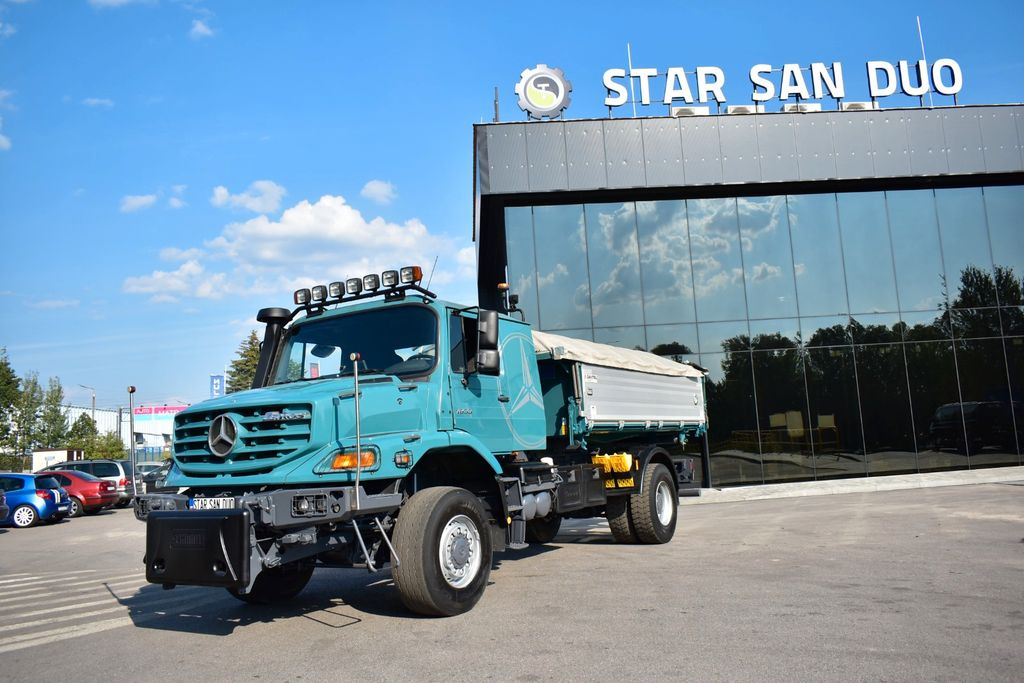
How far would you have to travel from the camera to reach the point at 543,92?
69.1 ft

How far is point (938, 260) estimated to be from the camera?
73.5 feet

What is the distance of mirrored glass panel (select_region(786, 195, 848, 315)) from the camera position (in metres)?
21.9

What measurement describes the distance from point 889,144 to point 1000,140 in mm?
3381

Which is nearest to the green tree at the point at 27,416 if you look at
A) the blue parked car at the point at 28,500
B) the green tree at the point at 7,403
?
the green tree at the point at 7,403

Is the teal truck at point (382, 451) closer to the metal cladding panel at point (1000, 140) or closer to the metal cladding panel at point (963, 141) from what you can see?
the metal cladding panel at point (963, 141)

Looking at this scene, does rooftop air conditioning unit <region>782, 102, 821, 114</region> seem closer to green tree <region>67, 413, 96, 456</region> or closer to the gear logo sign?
the gear logo sign

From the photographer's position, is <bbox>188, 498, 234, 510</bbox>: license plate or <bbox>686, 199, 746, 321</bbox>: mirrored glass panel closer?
<bbox>188, 498, 234, 510</bbox>: license plate

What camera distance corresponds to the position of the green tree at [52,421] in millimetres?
52000

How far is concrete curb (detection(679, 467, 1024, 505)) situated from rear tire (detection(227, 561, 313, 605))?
12.6 m

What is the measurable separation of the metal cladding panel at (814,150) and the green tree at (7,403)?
4476 centimetres

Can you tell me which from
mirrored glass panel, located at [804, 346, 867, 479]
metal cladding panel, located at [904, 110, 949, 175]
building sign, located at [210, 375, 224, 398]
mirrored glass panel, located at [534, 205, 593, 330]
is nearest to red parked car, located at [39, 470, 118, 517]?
mirrored glass panel, located at [534, 205, 593, 330]

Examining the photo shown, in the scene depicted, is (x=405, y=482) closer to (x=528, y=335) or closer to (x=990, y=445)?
(x=528, y=335)

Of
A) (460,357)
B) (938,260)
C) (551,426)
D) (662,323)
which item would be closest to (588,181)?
(662,323)

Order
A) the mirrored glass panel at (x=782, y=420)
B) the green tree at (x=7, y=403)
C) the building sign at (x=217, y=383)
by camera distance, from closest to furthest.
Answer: the mirrored glass panel at (x=782, y=420)
the green tree at (x=7, y=403)
the building sign at (x=217, y=383)
